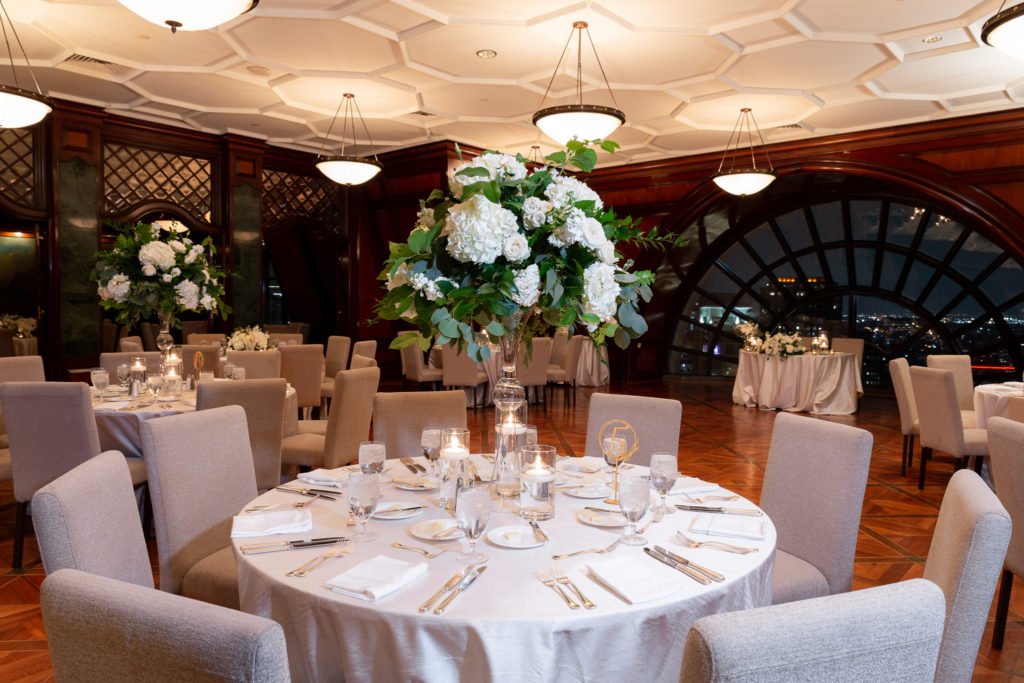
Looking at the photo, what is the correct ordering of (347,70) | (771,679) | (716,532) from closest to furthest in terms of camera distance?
1. (771,679)
2. (716,532)
3. (347,70)

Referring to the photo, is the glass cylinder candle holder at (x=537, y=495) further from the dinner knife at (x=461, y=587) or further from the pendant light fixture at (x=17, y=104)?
the pendant light fixture at (x=17, y=104)

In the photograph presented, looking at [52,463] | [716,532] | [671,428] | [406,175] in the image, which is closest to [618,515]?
[716,532]

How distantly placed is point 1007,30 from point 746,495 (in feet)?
9.94

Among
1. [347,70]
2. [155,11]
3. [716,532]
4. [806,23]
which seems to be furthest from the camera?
[347,70]

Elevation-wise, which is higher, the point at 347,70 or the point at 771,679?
the point at 347,70

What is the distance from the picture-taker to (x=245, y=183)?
27.8 ft

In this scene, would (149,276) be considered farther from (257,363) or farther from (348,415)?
(348,415)

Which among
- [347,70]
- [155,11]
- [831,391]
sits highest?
[347,70]

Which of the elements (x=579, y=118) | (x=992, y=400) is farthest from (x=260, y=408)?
(x=992, y=400)

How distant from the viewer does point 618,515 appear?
1.73 m

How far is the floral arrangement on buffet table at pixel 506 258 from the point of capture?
1605 mm

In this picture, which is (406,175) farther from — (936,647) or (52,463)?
(936,647)

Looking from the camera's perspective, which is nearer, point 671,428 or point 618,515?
point 618,515

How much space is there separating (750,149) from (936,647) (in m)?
8.68
